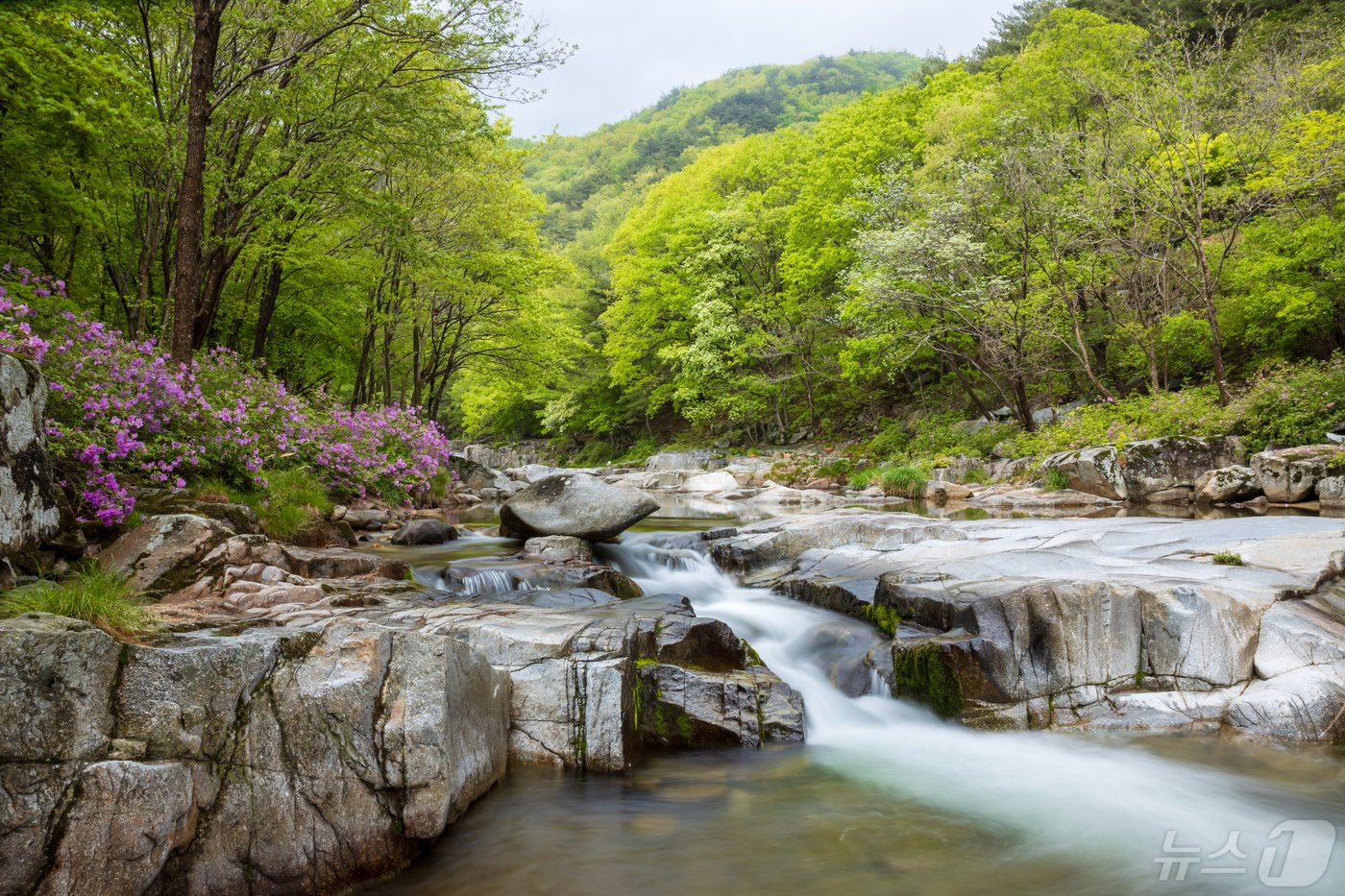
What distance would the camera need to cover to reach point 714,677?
547 centimetres

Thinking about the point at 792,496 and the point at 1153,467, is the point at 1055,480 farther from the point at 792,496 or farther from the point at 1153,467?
the point at 792,496

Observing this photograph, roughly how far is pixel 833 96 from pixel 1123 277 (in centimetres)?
7394

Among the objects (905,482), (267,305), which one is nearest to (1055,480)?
(905,482)

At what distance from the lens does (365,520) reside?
11.7 m

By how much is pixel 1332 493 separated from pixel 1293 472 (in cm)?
82

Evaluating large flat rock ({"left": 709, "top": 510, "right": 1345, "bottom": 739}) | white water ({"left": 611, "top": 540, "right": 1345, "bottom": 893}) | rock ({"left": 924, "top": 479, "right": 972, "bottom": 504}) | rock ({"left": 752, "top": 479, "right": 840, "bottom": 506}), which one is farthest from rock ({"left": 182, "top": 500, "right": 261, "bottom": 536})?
rock ({"left": 924, "top": 479, "right": 972, "bottom": 504})

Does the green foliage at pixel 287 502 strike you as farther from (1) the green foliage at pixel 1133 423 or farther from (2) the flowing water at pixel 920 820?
Answer: (1) the green foliage at pixel 1133 423

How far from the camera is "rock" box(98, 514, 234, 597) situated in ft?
19.2

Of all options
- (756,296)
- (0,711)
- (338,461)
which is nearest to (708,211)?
(756,296)

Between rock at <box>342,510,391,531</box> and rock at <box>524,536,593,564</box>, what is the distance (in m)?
3.23

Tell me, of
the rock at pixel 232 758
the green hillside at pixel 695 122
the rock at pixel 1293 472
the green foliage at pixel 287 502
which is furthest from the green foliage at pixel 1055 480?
the green hillside at pixel 695 122

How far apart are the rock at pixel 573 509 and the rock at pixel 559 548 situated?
50 cm

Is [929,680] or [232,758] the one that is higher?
[232,758]

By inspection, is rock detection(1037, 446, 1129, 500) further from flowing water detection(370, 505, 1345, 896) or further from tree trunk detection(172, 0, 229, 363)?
tree trunk detection(172, 0, 229, 363)
